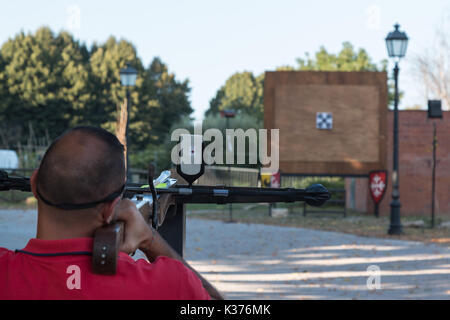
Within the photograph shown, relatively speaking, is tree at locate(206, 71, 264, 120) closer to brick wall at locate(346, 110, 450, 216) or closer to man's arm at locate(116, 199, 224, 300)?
brick wall at locate(346, 110, 450, 216)

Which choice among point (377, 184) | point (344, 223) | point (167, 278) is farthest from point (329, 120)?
point (167, 278)

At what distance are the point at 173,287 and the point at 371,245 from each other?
1276cm

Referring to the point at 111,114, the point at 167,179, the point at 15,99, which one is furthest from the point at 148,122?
the point at 167,179

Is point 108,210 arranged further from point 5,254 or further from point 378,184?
point 378,184

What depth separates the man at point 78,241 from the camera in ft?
5.35

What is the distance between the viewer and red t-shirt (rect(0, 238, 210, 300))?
1636 millimetres

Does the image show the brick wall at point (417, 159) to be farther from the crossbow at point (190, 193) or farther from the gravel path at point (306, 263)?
the crossbow at point (190, 193)

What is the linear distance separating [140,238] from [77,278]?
227 millimetres

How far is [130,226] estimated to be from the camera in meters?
1.77

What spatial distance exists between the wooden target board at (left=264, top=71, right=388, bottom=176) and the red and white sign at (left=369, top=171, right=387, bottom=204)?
591 mm

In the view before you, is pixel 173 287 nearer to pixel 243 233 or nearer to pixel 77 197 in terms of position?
pixel 77 197
